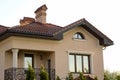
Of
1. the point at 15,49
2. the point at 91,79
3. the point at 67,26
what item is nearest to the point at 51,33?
the point at 67,26

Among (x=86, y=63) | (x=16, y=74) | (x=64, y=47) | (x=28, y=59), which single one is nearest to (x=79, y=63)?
(x=86, y=63)

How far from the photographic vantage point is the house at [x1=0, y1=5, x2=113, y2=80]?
20.5m

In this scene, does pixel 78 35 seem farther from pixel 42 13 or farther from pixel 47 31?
pixel 42 13

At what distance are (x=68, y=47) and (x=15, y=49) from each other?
4.32 metres

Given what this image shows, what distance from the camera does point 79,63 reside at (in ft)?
76.3

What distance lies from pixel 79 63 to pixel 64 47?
184 centimetres

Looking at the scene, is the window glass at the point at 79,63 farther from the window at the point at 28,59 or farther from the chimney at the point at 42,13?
the chimney at the point at 42,13

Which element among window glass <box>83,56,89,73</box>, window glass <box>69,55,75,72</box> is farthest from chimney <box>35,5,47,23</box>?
window glass <box>83,56,89,73</box>

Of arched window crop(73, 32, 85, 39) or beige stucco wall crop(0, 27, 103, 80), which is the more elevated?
arched window crop(73, 32, 85, 39)

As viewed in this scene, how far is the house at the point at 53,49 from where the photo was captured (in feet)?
67.4

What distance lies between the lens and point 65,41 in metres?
22.7

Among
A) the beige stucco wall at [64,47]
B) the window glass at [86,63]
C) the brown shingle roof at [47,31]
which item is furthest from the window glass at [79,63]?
the brown shingle roof at [47,31]

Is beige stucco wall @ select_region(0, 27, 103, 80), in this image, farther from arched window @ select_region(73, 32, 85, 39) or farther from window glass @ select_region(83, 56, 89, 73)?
window glass @ select_region(83, 56, 89, 73)

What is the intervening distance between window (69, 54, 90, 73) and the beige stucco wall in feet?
1.28
